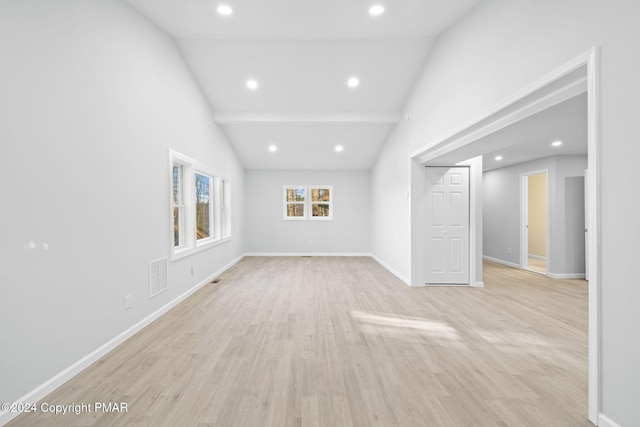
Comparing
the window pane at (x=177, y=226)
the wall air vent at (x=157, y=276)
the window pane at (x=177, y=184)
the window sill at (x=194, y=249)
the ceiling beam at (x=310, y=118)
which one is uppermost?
the ceiling beam at (x=310, y=118)

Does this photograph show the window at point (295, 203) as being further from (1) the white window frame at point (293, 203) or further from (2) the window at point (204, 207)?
(2) the window at point (204, 207)

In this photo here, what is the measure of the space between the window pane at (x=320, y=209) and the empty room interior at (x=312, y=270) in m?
2.58

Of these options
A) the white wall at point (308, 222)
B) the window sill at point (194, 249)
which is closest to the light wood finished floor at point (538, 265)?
the white wall at point (308, 222)

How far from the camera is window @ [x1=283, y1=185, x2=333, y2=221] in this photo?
8.59 metres

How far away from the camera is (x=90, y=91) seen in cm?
249

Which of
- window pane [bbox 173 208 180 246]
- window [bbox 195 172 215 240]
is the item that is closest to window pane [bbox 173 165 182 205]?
window pane [bbox 173 208 180 246]

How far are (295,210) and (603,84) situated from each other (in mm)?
7405

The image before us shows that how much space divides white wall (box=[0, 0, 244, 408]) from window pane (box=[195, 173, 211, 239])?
5.36 ft

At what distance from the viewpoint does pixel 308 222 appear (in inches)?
339

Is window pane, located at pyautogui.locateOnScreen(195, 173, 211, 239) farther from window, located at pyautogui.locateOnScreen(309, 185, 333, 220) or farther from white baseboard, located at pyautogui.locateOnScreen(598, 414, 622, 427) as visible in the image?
white baseboard, located at pyautogui.locateOnScreen(598, 414, 622, 427)

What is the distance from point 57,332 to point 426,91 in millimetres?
5041

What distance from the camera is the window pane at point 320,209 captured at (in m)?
8.65

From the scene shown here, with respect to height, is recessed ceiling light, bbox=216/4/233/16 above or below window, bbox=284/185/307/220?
above

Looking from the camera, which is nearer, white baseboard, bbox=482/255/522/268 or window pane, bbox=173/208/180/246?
window pane, bbox=173/208/180/246
